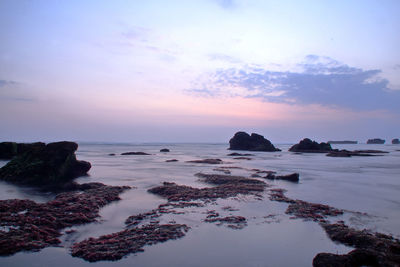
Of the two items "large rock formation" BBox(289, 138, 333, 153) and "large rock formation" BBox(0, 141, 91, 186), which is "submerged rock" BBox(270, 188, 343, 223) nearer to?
"large rock formation" BBox(0, 141, 91, 186)

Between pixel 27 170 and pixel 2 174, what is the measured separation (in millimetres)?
3007

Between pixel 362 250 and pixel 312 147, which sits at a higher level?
pixel 312 147

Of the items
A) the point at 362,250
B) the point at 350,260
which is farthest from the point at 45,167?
the point at 362,250

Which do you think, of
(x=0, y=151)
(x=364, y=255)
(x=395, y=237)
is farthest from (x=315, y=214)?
(x=0, y=151)

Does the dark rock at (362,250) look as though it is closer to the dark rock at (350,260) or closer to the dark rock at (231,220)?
the dark rock at (350,260)

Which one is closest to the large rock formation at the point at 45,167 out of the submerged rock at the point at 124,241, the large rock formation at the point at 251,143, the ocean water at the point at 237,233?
the ocean water at the point at 237,233

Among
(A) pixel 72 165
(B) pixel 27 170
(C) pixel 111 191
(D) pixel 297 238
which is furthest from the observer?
(A) pixel 72 165

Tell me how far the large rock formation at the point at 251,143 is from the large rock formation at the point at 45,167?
8960cm

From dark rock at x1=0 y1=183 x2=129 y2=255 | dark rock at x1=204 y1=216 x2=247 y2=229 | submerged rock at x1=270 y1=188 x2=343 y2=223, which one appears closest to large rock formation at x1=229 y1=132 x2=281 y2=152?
submerged rock at x1=270 y1=188 x2=343 y2=223

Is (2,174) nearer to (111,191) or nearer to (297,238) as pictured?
(111,191)

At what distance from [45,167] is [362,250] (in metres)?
23.0

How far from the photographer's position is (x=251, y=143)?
115 metres

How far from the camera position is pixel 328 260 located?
712 centimetres

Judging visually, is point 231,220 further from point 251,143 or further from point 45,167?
point 251,143
